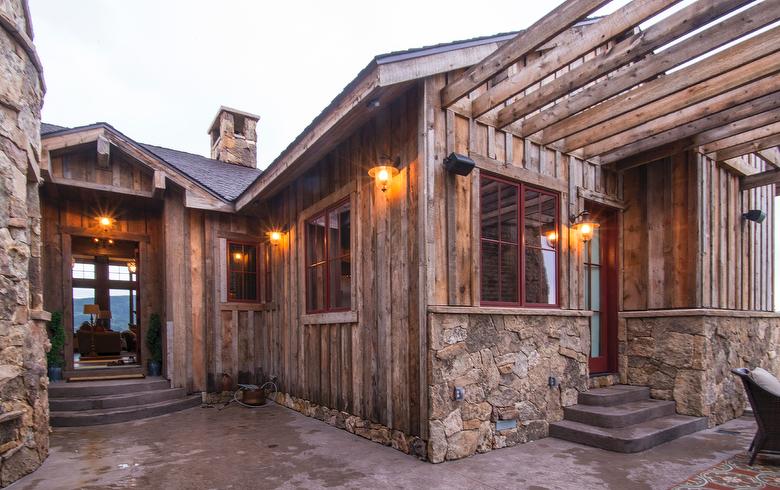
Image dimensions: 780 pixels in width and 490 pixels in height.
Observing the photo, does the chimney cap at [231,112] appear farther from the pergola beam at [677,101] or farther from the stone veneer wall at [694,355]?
the stone veneer wall at [694,355]

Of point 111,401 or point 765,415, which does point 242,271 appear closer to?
point 111,401

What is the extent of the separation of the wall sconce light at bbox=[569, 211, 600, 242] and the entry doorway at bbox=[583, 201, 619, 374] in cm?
60

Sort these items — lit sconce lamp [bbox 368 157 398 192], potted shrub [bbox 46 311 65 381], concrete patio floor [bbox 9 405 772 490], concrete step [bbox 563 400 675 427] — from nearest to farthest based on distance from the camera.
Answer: concrete patio floor [bbox 9 405 772 490], lit sconce lamp [bbox 368 157 398 192], concrete step [bbox 563 400 675 427], potted shrub [bbox 46 311 65 381]

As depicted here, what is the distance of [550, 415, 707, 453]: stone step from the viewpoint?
4.23m

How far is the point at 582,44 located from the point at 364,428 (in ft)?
13.9

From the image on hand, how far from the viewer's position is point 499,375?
4508mm

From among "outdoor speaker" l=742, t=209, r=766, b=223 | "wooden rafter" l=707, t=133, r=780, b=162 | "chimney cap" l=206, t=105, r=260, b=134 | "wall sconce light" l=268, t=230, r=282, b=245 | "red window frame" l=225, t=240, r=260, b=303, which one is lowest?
"red window frame" l=225, t=240, r=260, b=303

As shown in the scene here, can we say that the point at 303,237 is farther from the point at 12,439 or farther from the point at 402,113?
the point at 12,439

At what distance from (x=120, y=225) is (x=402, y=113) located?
6030mm

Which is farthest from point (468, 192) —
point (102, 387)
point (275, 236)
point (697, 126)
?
point (102, 387)

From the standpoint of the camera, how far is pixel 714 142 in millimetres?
5367

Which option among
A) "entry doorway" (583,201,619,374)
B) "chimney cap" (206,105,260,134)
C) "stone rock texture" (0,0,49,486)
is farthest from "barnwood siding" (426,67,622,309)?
"chimney cap" (206,105,260,134)

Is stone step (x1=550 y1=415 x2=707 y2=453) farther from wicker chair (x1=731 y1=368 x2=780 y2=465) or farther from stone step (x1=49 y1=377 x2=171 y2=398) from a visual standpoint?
stone step (x1=49 y1=377 x2=171 y2=398)

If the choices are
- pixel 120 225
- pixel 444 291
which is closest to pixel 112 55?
pixel 120 225
